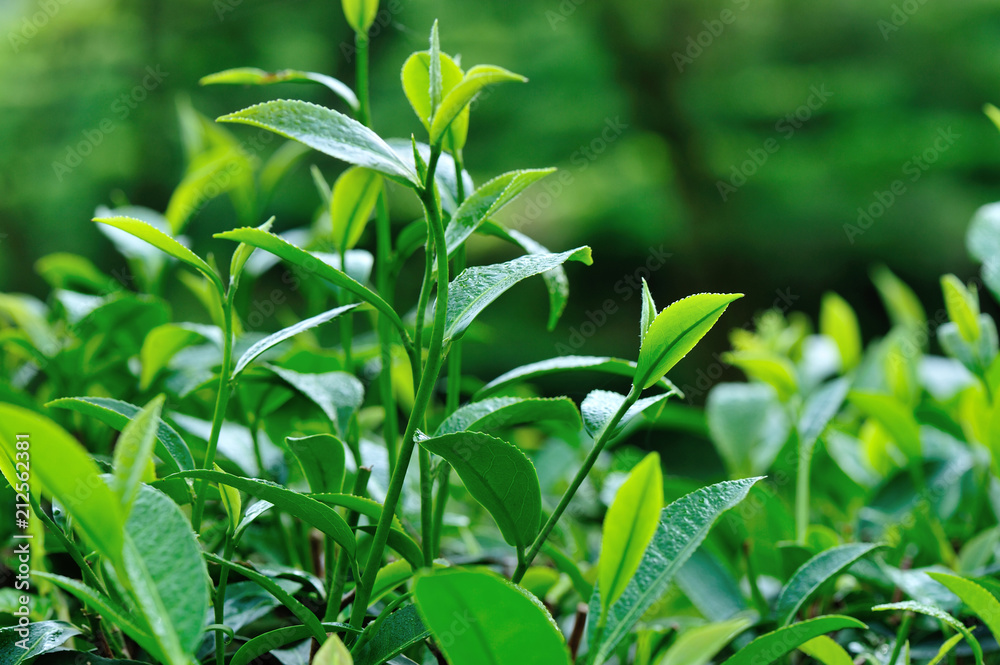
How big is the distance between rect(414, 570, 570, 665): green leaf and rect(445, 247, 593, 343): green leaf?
9 centimetres

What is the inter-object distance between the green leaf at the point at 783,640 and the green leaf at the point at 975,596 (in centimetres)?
5

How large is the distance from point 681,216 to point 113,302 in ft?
9.37

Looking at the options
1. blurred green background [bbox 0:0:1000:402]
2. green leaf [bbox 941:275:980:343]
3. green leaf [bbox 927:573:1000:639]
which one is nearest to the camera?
green leaf [bbox 927:573:1000:639]

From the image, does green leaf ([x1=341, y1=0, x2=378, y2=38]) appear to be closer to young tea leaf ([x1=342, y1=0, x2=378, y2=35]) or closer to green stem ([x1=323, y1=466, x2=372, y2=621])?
young tea leaf ([x1=342, y1=0, x2=378, y2=35])

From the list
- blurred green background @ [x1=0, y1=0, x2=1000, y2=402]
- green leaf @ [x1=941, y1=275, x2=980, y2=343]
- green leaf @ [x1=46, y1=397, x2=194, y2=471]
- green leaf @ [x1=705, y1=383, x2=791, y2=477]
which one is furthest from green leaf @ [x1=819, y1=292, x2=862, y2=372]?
blurred green background @ [x1=0, y1=0, x2=1000, y2=402]

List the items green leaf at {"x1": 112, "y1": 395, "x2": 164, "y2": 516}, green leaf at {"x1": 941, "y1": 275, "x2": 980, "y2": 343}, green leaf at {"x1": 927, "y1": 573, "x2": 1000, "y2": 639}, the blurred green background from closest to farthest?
1. green leaf at {"x1": 112, "y1": 395, "x2": 164, "y2": 516}
2. green leaf at {"x1": 927, "y1": 573, "x2": 1000, "y2": 639}
3. green leaf at {"x1": 941, "y1": 275, "x2": 980, "y2": 343}
4. the blurred green background

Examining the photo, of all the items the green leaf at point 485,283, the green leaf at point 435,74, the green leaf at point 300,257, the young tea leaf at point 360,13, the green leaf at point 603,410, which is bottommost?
the green leaf at point 603,410

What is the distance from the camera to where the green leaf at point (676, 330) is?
263 mm

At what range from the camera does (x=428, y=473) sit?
0.32 metres

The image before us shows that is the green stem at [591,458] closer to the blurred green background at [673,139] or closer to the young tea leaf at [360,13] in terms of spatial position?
the young tea leaf at [360,13]

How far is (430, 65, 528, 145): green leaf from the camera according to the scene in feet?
0.80

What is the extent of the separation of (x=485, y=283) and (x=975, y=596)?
23 centimetres

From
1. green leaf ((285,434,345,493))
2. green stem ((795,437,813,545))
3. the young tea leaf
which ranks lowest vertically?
green stem ((795,437,813,545))

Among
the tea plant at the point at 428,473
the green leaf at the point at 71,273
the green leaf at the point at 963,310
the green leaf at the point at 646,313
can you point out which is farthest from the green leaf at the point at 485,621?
the green leaf at the point at 71,273
